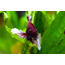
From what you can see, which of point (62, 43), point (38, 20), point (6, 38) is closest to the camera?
point (62, 43)

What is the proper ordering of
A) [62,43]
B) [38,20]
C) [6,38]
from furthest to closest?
1. [6,38]
2. [38,20]
3. [62,43]

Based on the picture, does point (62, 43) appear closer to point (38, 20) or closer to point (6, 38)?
point (38, 20)
